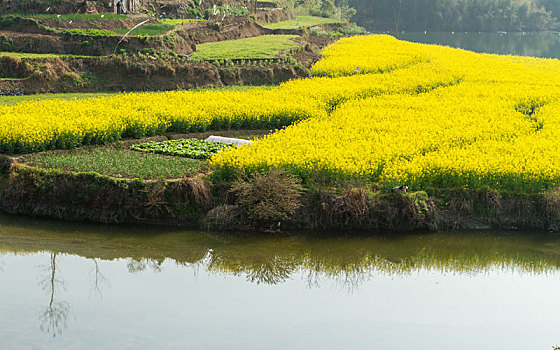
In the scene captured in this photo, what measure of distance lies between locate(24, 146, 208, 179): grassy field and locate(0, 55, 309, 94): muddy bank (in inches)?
393

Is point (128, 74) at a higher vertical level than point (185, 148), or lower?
higher

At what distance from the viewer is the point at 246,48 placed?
1468 inches

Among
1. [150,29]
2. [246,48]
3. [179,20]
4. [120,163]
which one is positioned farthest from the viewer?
[179,20]

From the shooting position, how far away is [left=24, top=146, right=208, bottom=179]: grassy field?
15859mm

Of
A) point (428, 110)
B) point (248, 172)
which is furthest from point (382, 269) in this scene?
point (428, 110)

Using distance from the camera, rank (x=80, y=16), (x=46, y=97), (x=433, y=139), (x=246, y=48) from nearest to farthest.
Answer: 1. (x=433, y=139)
2. (x=46, y=97)
3. (x=80, y=16)
4. (x=246, y=48)

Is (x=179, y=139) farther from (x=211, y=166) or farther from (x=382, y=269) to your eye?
(x=382, y=269)

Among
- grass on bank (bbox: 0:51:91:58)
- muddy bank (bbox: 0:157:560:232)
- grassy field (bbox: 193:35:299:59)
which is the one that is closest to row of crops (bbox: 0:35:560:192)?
muddy bank (bbox: 0:157:560:232)

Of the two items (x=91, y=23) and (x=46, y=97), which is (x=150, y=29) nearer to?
(x=91, y=23)

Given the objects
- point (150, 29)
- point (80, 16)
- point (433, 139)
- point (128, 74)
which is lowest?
point (433, 139)

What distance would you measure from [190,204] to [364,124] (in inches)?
301

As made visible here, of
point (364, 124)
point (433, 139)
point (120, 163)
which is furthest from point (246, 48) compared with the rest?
point (120, 163)

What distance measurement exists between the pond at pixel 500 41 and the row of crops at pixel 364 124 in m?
43.4

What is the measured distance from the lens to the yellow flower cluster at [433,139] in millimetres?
16219
